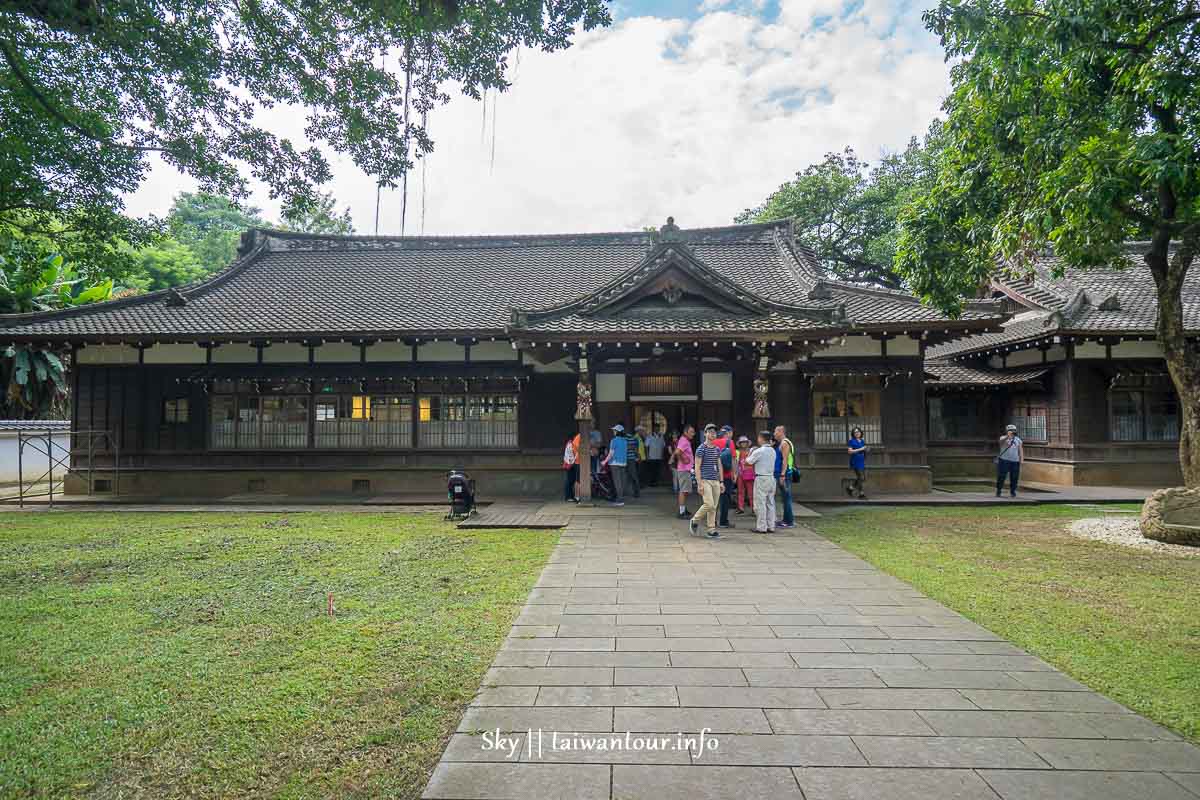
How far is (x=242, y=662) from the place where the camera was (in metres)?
4.60

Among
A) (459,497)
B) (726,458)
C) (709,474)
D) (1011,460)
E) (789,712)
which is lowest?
(789,712)

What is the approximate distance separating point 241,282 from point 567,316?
38.3ft

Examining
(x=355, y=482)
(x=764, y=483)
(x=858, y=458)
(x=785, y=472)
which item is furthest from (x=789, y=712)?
(x=355, y=482)

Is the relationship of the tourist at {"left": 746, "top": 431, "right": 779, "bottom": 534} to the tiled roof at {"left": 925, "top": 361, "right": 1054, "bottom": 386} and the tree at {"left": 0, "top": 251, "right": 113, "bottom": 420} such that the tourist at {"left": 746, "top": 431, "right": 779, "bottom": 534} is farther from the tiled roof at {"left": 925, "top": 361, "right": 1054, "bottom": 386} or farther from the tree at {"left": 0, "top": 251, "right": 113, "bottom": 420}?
the tree at {"left": 0, "top": 251, "right": 113, "bottom": 420}

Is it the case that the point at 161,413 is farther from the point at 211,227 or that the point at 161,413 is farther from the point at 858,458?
the point at 211,227

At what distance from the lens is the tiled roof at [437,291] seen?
1416 cm

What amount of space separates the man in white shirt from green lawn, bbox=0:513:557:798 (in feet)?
12.4

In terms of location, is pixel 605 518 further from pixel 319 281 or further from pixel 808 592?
pixel 319 281

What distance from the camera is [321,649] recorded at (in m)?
4.86

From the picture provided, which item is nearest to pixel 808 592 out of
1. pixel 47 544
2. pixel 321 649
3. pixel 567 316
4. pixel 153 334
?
pixel 321 649

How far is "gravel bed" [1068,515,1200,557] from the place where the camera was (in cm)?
902

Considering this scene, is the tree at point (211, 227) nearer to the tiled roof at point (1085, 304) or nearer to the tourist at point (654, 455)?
the tourist at point (654, 455)

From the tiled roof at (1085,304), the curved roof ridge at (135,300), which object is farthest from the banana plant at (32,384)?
the tiled roof at (1085,304)

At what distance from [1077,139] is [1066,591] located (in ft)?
20.6
